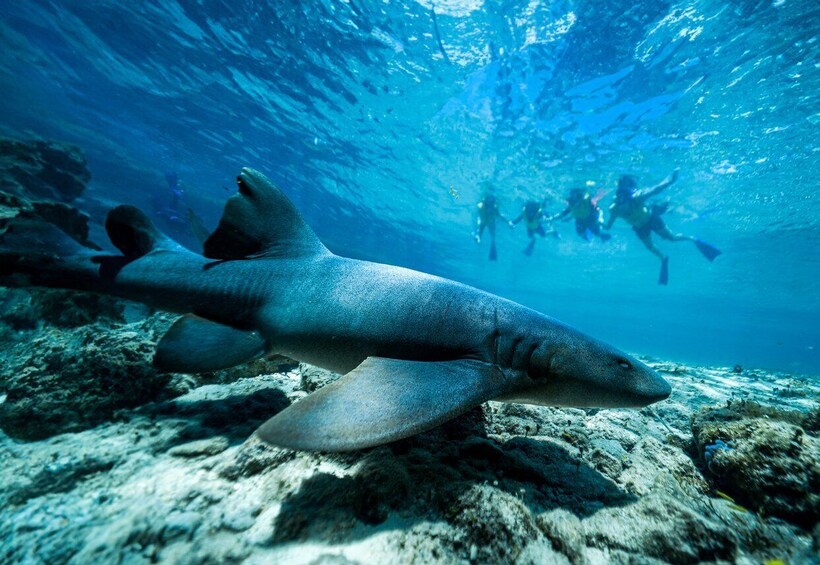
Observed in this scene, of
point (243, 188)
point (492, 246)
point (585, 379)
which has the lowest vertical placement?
point (585, 379)

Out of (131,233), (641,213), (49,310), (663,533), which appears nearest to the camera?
(663,533)

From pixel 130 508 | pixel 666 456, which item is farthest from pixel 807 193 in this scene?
pixel 130 508

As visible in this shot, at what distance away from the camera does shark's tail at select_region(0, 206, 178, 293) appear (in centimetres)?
251

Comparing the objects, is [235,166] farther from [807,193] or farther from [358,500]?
[807,193]

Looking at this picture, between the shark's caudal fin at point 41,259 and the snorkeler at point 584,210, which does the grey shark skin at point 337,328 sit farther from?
the snorkeler at point 584,210

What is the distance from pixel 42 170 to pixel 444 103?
16.3 meters

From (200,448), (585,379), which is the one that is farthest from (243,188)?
(585,379)

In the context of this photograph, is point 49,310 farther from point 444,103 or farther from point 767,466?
point 444,103

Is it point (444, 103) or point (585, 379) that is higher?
point (444, 103)

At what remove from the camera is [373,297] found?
229 cm

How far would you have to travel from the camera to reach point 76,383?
7.40 ft

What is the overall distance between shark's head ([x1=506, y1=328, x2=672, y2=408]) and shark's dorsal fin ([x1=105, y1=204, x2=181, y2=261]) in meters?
3.38

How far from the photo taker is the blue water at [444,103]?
477 inches

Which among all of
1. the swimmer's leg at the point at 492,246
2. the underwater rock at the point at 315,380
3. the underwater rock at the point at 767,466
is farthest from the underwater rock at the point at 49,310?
the swimmer's leg at the point at 492,246
